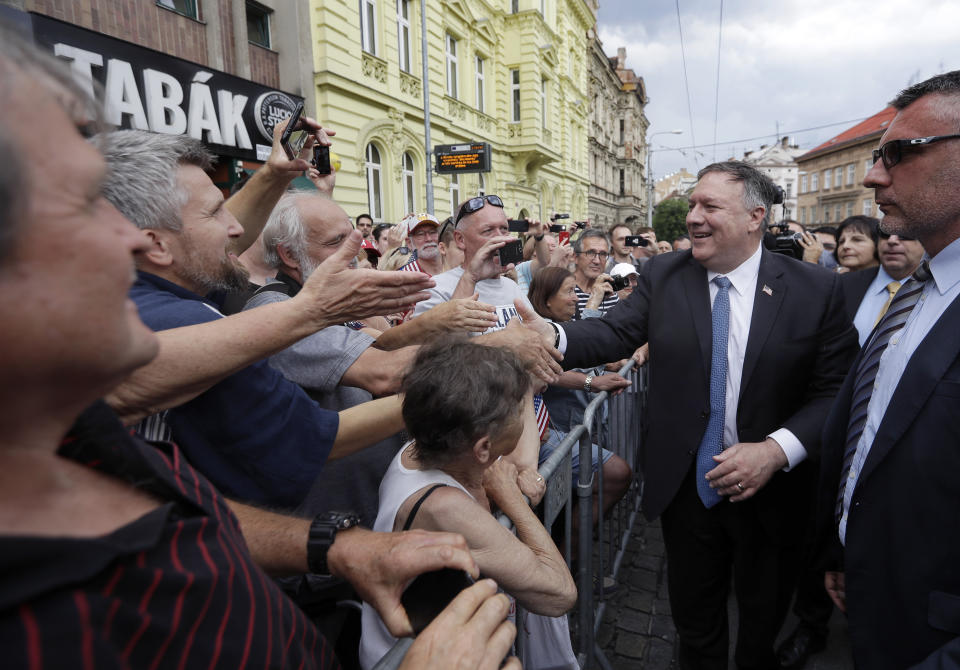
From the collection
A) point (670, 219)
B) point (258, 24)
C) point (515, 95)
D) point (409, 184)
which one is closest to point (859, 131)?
point (670, 219)

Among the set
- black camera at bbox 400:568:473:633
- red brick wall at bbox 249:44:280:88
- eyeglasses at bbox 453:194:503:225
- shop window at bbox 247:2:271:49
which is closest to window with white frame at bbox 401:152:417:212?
red brick wall at bbox 249:44:280:88

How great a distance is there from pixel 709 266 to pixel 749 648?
1903 millimetres

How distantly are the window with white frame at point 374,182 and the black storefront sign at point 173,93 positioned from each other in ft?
10.5

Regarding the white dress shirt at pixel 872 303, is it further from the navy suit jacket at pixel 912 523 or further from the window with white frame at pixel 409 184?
the window with white frame at pixel 409 184

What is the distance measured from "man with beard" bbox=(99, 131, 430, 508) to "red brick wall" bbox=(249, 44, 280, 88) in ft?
31.9

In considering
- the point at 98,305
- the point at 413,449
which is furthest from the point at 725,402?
the point at 98,305

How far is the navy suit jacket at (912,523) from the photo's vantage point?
1422 mm

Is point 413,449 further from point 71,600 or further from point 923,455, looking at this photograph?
point 923,455

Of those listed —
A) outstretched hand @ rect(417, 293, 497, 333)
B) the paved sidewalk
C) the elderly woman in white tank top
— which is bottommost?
the paved sidewalk

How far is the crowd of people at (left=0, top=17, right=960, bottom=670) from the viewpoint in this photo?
0.57 meters

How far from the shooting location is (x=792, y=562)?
8.16ft

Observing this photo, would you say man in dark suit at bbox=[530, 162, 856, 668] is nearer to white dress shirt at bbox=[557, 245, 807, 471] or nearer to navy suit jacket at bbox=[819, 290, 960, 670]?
white dress shirt at bbox=[557, 245, 807, 471]

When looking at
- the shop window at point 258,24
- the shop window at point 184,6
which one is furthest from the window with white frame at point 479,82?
the shop window at point 184,6

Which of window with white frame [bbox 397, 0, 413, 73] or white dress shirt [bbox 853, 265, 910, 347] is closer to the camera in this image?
white dress shirt [bbox 853, 265, 910, 347]
